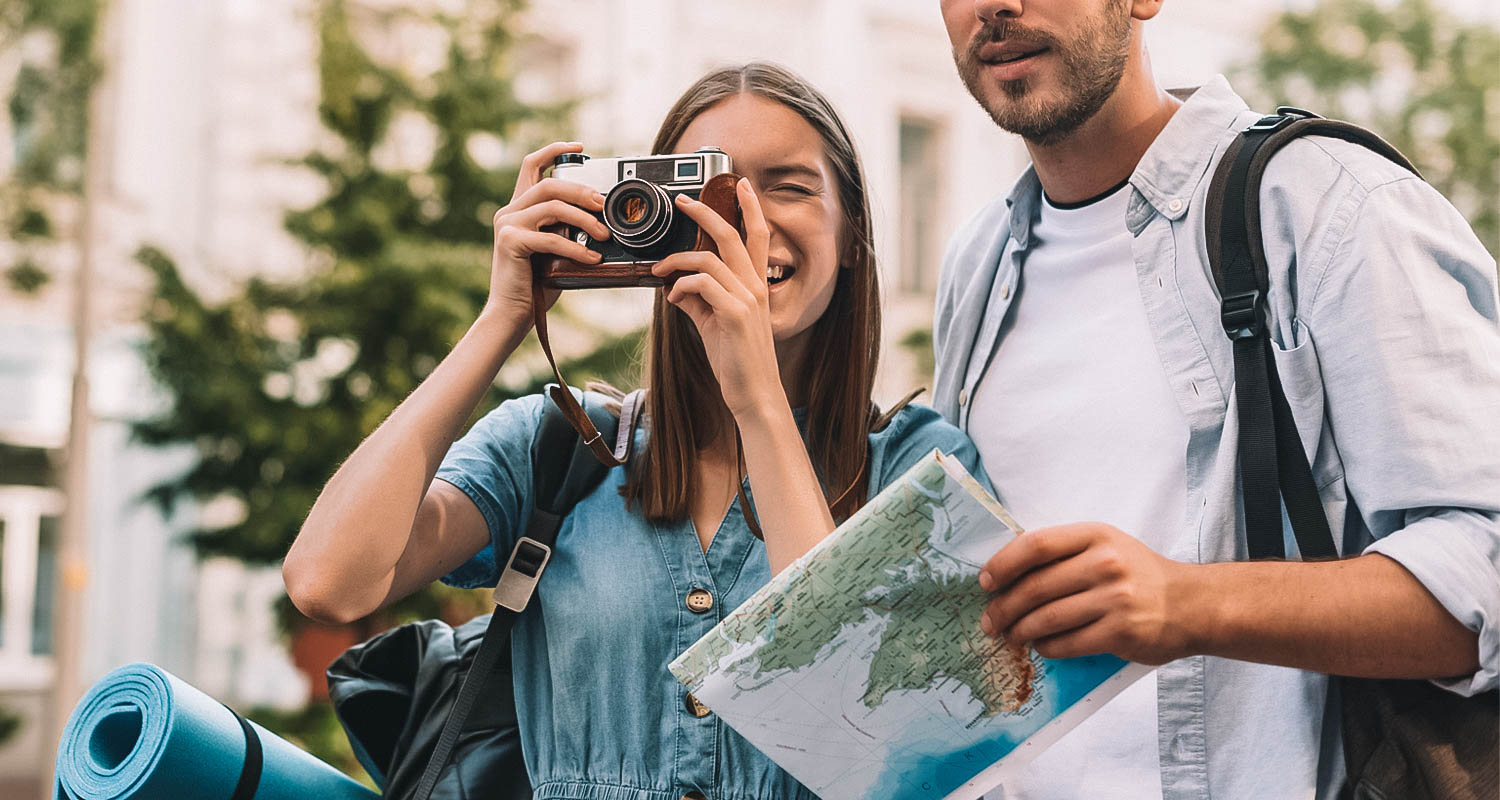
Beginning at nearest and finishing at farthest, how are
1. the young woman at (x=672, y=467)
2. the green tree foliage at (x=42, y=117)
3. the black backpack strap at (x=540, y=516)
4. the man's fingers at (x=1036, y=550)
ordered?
1. the man's fingers at (x=1036, y=550)
2. the young woman at (x=672, y=467)
3. the black backpack strap at (x=540, y=516)
4. the green tree foliage at (x=42, y=117)

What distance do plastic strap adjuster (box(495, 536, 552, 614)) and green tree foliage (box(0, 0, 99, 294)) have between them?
30.3 ft

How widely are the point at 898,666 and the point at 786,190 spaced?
104cm

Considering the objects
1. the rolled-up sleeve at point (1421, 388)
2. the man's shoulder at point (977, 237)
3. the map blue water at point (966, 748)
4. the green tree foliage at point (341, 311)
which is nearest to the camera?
the map blue water at point (966, 748)

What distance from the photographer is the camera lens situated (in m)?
2.23

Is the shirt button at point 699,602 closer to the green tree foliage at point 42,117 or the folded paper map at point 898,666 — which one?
the folded paper map at point 898,666

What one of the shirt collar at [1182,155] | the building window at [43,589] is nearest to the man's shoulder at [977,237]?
the shirt collar at [1182,155]

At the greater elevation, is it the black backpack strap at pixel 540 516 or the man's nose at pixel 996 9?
the man's nose at pixel 996 9

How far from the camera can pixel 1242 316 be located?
2.08 metres

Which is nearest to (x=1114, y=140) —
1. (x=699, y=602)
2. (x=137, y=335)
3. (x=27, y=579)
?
(x=699, y=602)

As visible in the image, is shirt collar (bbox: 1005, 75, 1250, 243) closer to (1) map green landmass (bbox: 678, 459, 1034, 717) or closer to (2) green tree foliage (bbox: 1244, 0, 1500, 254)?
(1) map green landmass (bbox: 678, 459, 1034, 717)

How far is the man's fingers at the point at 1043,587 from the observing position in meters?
1.55

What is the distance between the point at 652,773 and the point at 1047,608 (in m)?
0.88

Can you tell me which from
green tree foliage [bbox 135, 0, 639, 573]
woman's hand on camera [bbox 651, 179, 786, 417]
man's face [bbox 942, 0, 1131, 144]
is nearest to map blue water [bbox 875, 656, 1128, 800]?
woman's hand on camera [bbox 651, 179, 786, 417]

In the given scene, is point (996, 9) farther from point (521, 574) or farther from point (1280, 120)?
point (521, 574)
